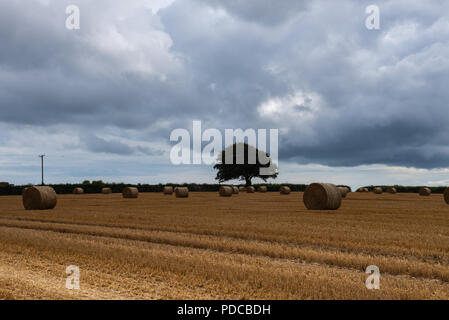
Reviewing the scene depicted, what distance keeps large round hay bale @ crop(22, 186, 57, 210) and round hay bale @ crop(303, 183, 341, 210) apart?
17428 mm

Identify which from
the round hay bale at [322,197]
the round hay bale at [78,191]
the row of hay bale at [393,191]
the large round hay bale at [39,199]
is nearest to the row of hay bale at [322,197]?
the round hay bale at [322,197]

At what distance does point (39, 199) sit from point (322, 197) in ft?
61.6

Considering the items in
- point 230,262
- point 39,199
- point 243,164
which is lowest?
point 230,262

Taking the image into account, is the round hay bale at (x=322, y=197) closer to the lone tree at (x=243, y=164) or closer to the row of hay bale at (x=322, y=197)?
the row of hay bale at (x=322, y=197)

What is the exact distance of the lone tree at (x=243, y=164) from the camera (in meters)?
94.7

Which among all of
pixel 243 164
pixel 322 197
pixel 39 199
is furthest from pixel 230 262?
pixel 243 164

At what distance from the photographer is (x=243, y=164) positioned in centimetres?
9456

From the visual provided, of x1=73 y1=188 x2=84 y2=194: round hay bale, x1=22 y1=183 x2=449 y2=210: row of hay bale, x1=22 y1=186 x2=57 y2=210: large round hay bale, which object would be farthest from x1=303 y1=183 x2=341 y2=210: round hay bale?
x1=73 y1=188 x2=84 y2=194: round hay bale

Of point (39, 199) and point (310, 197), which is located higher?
point (310, 197)

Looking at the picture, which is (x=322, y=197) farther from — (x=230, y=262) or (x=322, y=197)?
(x=230, y=262)

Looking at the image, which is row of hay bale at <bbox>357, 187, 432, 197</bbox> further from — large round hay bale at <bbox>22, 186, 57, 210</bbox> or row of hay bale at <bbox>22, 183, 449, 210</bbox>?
large round hay bale at <bbox>22, 186, 57, 210</bbox>

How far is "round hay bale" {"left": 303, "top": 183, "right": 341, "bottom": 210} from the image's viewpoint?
25730mm

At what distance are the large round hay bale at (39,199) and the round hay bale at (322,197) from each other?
1743 cm
